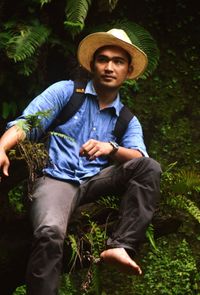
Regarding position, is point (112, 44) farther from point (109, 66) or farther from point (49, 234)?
point (49, 234)

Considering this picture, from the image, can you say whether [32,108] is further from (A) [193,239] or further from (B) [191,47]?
(B) [191,47]

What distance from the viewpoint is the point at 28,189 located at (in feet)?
15.4

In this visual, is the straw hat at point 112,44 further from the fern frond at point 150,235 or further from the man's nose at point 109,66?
the fern frond at point 150,235

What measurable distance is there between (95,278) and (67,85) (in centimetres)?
172

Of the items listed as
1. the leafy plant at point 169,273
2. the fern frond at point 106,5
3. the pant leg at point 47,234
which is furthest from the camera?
the leafy plant at point 169,273

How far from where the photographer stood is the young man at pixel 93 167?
13.8ft

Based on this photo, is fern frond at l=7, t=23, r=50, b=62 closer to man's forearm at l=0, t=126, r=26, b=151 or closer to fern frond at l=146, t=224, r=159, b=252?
man's forearm at l=0, t=126, r=26, b=151

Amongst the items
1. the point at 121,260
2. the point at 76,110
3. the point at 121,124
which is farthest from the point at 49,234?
the point at 121,124

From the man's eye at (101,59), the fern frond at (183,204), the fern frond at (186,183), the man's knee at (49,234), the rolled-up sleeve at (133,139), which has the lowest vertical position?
the man's knee at (49,234)

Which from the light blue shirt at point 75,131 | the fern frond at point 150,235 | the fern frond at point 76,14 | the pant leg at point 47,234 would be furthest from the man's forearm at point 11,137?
the fern frond at point 76,14

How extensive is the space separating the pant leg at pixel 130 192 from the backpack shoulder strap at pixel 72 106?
0.59 m

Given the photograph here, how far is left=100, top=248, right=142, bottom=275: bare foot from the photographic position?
4180mm

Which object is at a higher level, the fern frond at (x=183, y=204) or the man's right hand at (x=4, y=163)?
the man's right hand at (x=4, y=163)

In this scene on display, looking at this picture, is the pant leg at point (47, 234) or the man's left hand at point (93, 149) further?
the man's left hand at point (93, 149)
